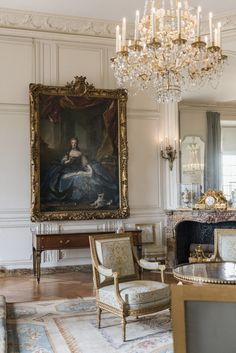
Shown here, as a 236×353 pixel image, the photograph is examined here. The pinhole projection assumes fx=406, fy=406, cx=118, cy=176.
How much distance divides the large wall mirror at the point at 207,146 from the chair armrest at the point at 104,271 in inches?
218

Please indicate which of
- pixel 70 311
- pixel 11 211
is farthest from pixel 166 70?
pixel 11 211

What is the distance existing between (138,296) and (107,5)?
4437 mm

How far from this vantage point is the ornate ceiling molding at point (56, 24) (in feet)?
20.3

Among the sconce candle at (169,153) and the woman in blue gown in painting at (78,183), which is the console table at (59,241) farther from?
the sconce candle at (169,153)

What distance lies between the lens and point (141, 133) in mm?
6742

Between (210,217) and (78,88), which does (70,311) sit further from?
(78,88)

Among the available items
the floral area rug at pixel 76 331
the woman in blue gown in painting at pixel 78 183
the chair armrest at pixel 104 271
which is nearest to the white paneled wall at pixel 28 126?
the woman in blue gown in painting at pixel 78 183

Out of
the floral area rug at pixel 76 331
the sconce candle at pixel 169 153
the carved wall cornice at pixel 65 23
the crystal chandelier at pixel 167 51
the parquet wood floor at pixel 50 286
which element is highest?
the carved wall cornice at pixel 65 23

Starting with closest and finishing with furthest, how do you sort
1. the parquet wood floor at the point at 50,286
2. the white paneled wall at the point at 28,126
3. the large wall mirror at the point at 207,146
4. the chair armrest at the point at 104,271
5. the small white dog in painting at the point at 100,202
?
the chair armrest at the point at 104,271 → the parquet wood floor at the point at 50,286 → the white paneled wall at the point at 28,126 → the small white dog in painting at the point at 100,202 → the large wall mirror at the point at 207,146

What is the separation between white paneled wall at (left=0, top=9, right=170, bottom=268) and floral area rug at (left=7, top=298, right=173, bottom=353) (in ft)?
6.42

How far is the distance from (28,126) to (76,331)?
3.58 metres

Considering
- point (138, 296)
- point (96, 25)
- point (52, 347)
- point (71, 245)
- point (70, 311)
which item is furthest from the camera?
point (96, 25)

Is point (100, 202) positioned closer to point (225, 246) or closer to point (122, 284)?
point (225, 246)

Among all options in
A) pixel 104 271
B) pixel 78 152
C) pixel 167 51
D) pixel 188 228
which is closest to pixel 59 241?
pixel 78 152
